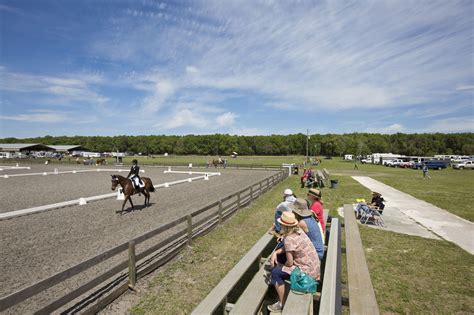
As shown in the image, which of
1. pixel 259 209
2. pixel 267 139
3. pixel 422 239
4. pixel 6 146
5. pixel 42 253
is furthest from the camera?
pixel 267 139

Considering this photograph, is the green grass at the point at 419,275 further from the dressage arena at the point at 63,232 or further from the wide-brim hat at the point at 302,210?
the dressage arena at the point at 63,232

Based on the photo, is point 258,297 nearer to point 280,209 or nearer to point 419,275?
point 280,209

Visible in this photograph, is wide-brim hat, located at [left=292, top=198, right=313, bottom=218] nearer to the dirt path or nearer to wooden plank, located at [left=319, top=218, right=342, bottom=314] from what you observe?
wooden plank, located at [left=319, top=218, right=342, bottom=314]

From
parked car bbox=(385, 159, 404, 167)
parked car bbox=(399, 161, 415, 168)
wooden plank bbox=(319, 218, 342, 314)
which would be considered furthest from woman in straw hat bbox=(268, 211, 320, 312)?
parked car bbox=(385, 159, 404, 167)

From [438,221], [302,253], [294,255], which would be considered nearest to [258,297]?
[294,255]

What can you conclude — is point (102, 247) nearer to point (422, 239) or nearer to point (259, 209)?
point (259, 209)

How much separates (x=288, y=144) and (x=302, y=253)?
138345 mm

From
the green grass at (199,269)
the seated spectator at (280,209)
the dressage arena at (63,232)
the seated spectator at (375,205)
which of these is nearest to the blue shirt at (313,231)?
the seated spectator at (280,209)

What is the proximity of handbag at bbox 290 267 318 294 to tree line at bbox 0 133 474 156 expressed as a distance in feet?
372

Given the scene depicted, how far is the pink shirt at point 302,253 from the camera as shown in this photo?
4.16 m

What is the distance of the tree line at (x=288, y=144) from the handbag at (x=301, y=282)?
113281 mm

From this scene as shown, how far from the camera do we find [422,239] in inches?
332

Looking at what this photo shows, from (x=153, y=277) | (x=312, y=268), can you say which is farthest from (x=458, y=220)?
(x=153, y=277)

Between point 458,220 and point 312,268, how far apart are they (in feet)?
34.2
